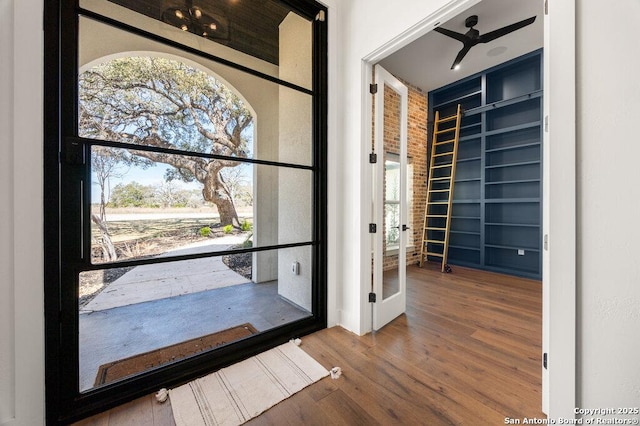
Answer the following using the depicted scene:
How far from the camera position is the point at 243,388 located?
1.54 metres

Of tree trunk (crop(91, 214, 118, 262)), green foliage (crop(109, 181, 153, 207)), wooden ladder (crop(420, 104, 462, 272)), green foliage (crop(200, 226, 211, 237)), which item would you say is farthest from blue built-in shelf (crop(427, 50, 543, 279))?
tree trunk (crop(91, 214, 118, 262))

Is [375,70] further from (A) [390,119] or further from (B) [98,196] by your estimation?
(B) [98,196]

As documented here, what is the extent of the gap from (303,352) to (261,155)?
1843 mm

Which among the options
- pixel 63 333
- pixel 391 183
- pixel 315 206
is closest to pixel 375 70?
pixel 391 183

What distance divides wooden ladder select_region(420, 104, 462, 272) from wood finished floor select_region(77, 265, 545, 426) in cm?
215

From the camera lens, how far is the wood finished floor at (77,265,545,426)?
1328 millimetres

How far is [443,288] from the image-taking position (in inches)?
133

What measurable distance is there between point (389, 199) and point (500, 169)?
3.15 m

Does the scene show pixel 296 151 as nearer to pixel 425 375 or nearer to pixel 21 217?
pixel 21 217

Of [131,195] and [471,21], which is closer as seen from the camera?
[131,195]

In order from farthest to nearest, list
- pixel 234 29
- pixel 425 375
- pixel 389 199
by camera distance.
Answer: pixel 389 199, pixel 234 29, pixel 425 375

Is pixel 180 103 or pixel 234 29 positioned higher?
pixel 234 29

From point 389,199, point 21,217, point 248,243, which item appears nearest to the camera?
point 21,217

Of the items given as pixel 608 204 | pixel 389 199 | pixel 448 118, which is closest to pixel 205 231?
pixel 389 199
